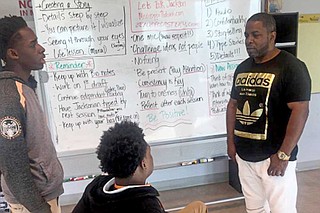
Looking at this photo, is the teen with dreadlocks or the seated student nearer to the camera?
the seated student

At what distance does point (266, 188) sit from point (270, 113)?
42 centimetres

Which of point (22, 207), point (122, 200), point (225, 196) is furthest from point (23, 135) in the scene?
point (225, 196)

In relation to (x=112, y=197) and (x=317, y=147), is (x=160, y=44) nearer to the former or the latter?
(x=112, y=197)

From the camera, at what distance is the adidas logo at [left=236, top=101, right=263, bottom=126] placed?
5.77ft

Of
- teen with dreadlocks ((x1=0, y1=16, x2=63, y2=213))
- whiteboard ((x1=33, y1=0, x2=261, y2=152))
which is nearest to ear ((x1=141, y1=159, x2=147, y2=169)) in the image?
teen with dreadlocks ((x1=0, y1=16, x2=63, y2=213))

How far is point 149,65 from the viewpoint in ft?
8.09

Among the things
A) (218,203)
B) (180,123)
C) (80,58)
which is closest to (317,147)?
(218,203)

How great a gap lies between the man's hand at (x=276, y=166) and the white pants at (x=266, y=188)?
1.0 inches

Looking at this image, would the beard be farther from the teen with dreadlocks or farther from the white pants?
the teen with dreadlocks

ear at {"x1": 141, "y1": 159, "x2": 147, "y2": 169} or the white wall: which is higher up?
the white wall

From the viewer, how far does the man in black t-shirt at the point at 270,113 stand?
1.66 metres

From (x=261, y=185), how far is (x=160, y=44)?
4.10ft

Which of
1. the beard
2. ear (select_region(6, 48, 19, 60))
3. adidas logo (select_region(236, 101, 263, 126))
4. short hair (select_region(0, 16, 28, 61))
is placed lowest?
adidas logo (select_region(236, 101, 263, 126))

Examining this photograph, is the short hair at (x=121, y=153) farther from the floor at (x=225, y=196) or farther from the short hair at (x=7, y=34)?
the floor at (x=225, y=196)
